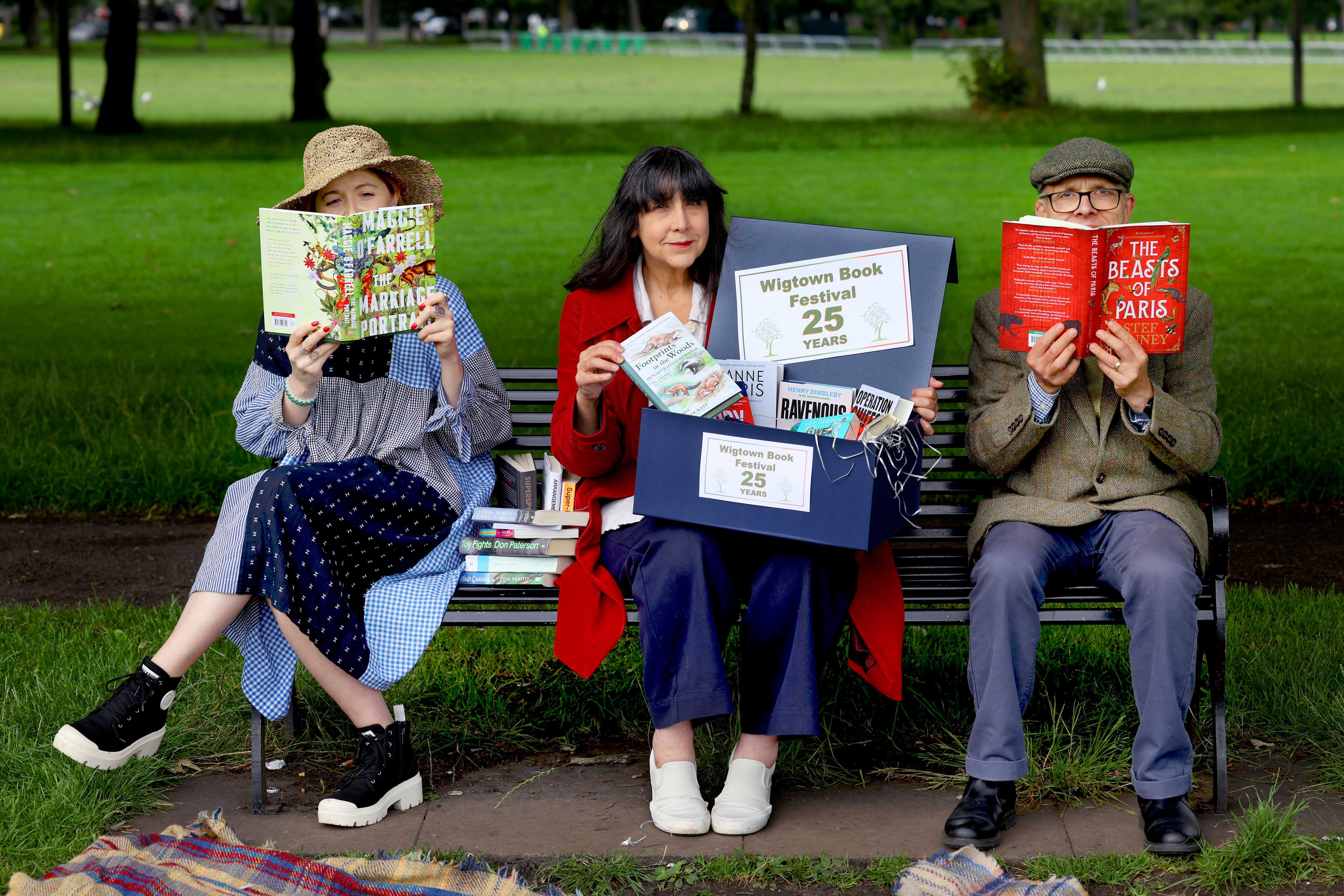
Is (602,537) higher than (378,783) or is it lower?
higher

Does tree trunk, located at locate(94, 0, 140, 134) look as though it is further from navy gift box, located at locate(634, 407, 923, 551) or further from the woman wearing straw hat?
navy gift box, located at locate(634, 407, 923, 551)

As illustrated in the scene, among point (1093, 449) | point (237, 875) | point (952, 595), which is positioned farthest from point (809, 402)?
point (237, 875)

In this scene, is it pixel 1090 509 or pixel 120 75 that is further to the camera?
pixel 120 75

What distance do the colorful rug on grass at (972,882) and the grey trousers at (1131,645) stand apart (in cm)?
24

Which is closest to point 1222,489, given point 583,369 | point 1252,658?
point 1252,658

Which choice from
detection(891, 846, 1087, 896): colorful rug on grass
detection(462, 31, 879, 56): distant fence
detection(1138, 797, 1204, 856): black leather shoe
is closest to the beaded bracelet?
detection(891, 846, 1087, 896): colorful rug on grass

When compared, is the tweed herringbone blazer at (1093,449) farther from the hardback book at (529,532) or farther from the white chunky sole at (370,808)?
the white chunky sole at (370,808)

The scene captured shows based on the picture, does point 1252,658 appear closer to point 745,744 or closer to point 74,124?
point 745,744

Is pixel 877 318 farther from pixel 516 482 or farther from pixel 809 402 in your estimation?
pixel 516 482

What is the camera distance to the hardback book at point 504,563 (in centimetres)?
373

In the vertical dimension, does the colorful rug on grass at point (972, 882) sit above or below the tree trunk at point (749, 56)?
below

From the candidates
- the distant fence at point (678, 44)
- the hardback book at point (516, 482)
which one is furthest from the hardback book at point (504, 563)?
the distant fence at point (678, 44)

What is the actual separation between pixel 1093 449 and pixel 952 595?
0.53 m

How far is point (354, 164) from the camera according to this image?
374 cm
